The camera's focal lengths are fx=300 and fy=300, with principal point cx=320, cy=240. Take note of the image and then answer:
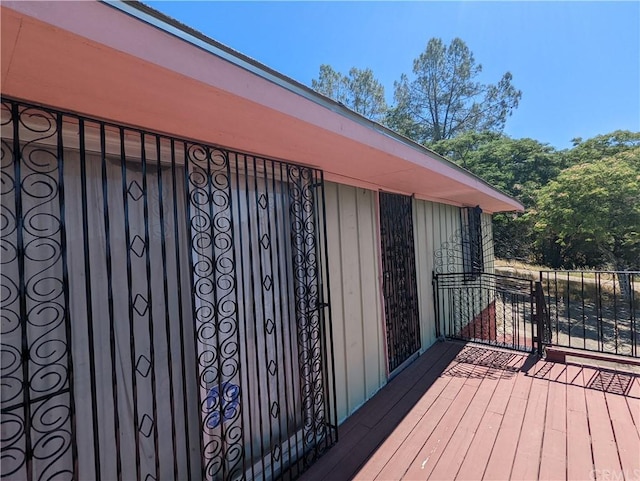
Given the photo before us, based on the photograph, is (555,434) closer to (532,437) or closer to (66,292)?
(532,437)

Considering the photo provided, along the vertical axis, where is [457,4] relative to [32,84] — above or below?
above

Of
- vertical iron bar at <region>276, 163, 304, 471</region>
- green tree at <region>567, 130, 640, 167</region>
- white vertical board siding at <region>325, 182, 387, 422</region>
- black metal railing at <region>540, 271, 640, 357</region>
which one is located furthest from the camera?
green tree at <region>567, 130, 640, 167</region>

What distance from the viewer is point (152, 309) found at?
4.81ft

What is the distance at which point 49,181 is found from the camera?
1229mm

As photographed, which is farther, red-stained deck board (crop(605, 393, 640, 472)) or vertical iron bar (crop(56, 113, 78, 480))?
red-stained deck board (crop(605, 393, 640, 472))

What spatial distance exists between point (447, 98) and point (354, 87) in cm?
527

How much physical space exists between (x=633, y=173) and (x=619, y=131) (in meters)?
7.62

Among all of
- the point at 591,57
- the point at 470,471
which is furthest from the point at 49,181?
the point at 591,57

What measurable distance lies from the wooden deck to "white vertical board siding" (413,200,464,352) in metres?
0.81

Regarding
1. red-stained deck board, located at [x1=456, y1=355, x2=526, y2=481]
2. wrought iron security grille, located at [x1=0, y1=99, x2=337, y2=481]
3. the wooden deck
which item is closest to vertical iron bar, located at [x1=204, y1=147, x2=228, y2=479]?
wrought iron security grille, located at [x1=0, y1=99, x2=337, y2=481]

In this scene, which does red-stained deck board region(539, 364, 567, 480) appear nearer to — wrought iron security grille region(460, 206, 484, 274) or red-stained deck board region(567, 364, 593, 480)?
red-stained deck board region(567, 364, 593, 480)

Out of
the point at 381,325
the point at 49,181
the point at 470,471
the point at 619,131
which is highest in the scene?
the point at 619,131

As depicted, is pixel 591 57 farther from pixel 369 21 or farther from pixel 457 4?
pixel 369 21

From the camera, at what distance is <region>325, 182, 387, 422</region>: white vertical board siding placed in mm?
2561
